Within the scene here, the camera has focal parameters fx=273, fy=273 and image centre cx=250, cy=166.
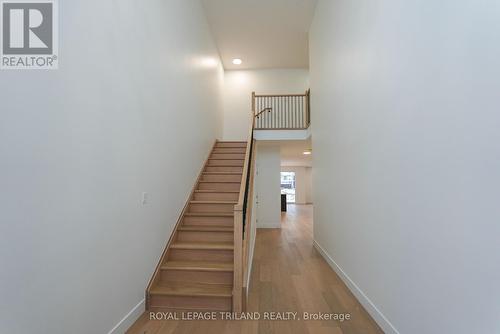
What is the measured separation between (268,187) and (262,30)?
13.2ft

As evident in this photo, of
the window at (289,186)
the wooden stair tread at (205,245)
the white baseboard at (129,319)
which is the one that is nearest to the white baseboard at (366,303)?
the wooden stair tread at (205,245)

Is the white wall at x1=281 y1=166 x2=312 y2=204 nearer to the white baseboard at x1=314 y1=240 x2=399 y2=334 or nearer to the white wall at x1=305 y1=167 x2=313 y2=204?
the white wall at x1=305 y1=167 x2=313 y2=204

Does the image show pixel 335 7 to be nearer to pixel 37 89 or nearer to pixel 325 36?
pixel 325 36

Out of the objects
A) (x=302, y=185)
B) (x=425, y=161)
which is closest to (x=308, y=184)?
(x=302, y=185)

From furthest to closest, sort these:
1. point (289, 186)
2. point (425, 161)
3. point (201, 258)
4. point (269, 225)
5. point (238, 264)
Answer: point (289, 186), point (269, 225), point (201, 258), point (238, 264), point (425, 161)

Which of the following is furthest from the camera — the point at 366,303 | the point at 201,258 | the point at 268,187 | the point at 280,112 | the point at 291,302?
the point at 280,112

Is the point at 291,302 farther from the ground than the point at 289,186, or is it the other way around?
the point at 289,186

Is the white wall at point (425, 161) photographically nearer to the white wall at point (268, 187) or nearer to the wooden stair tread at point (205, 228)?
the wooden stair tread at point (205, 228)

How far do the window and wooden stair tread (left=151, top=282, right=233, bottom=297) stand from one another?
565 inches

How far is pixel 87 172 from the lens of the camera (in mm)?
1914

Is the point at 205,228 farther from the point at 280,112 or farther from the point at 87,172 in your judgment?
the point at 280,112

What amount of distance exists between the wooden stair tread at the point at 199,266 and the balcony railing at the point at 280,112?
5.04 meters

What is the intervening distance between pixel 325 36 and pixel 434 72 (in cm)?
319

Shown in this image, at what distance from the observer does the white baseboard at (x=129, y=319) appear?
2.25 m
